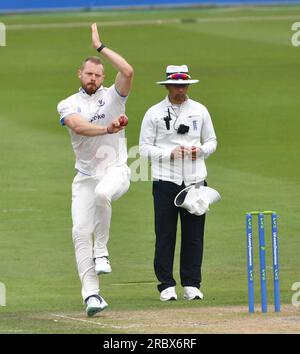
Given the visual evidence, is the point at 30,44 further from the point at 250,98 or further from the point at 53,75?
the point at 250,98

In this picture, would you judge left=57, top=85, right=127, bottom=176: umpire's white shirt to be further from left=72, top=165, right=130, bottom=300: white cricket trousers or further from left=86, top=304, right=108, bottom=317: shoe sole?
left=86, top=304, right=108, bottom=317: shoe sole

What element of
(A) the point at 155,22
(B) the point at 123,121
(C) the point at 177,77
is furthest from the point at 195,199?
(A) the point at 155,22

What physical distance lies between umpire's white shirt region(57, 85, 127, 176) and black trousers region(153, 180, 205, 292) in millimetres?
824

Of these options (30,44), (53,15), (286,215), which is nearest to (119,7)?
(53,15)

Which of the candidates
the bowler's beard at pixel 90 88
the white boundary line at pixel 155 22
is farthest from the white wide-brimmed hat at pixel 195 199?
the white boundary line at pixel 155 22

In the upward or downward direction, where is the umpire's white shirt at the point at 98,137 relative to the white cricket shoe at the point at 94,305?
upward

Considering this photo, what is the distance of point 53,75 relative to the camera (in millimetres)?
34344

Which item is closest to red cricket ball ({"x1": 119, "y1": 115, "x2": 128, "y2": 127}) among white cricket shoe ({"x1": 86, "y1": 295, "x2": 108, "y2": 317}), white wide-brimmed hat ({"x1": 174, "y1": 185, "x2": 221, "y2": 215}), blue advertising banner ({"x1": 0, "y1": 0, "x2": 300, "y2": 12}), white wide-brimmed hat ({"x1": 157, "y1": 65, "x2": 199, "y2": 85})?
white wide-brimmed hat ({"x1": 157, "y1": 65, "x2": 199, "y2": 85})

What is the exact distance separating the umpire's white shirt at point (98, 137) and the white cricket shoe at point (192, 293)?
1528 mm

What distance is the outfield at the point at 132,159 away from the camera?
43.2ft

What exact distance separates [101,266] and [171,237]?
116cm

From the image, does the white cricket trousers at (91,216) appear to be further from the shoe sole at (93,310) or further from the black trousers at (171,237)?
the black trousers at (171,237)

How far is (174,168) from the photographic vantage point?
43.7ft

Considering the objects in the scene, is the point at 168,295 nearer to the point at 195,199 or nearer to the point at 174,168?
the point at 195,199
